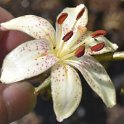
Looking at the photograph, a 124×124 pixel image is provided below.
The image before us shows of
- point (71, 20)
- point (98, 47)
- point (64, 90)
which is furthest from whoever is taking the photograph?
point (71, 20)

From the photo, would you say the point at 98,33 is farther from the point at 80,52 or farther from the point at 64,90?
the point at 64,90

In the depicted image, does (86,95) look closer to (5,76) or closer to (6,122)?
(6,122)

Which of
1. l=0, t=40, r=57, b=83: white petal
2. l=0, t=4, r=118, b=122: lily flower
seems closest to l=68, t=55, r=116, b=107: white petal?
l=0, t=4, r=118, b=122: lily flower

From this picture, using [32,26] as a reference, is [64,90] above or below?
below

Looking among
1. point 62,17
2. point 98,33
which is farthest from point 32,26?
point 98,33

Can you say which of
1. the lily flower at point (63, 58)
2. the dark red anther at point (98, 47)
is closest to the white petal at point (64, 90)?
the lily flower at point (63, 58)

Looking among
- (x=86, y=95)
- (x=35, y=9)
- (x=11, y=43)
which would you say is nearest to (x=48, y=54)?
(x=11, y=43)

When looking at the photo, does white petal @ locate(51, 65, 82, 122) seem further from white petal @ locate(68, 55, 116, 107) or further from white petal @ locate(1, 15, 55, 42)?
white petal @ locate(1, 15, 55, 42)

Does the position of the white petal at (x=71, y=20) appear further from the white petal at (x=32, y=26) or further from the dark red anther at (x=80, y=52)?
the dark red anther at (x=80, y=52)
